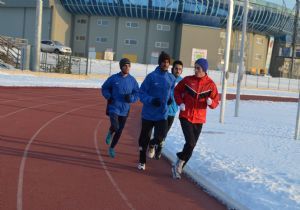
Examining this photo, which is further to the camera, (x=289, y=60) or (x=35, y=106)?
(x=289, y=60)

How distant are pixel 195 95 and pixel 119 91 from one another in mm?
1640

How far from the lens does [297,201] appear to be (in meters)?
6.20

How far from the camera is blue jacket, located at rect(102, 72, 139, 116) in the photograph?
810 centimetres

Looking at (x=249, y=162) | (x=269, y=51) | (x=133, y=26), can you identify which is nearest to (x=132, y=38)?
(x=133, y=26)

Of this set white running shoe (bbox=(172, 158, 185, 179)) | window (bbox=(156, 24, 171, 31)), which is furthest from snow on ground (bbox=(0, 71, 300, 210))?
window (bbox=(156, 24, 171, 31))

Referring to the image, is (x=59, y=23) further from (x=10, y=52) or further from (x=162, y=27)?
(x=10, y=52)

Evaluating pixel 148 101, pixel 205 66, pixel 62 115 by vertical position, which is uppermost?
pixel 205 66

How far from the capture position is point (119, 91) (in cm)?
812

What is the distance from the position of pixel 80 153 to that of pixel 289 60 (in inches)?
2891

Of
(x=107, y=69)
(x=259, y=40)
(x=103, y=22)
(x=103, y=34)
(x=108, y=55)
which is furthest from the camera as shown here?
(x=259, y=40)

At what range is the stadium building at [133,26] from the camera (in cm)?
6134

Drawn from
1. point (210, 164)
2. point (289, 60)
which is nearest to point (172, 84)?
point (210, 164)

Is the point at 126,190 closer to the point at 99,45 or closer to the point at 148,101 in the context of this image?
the point at 148,101

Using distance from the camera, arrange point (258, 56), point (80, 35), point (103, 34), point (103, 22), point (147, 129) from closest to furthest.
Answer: point (147, 129)
point (103, 34)
point (103, 22)
point (80, 35)
point (258, 56)
